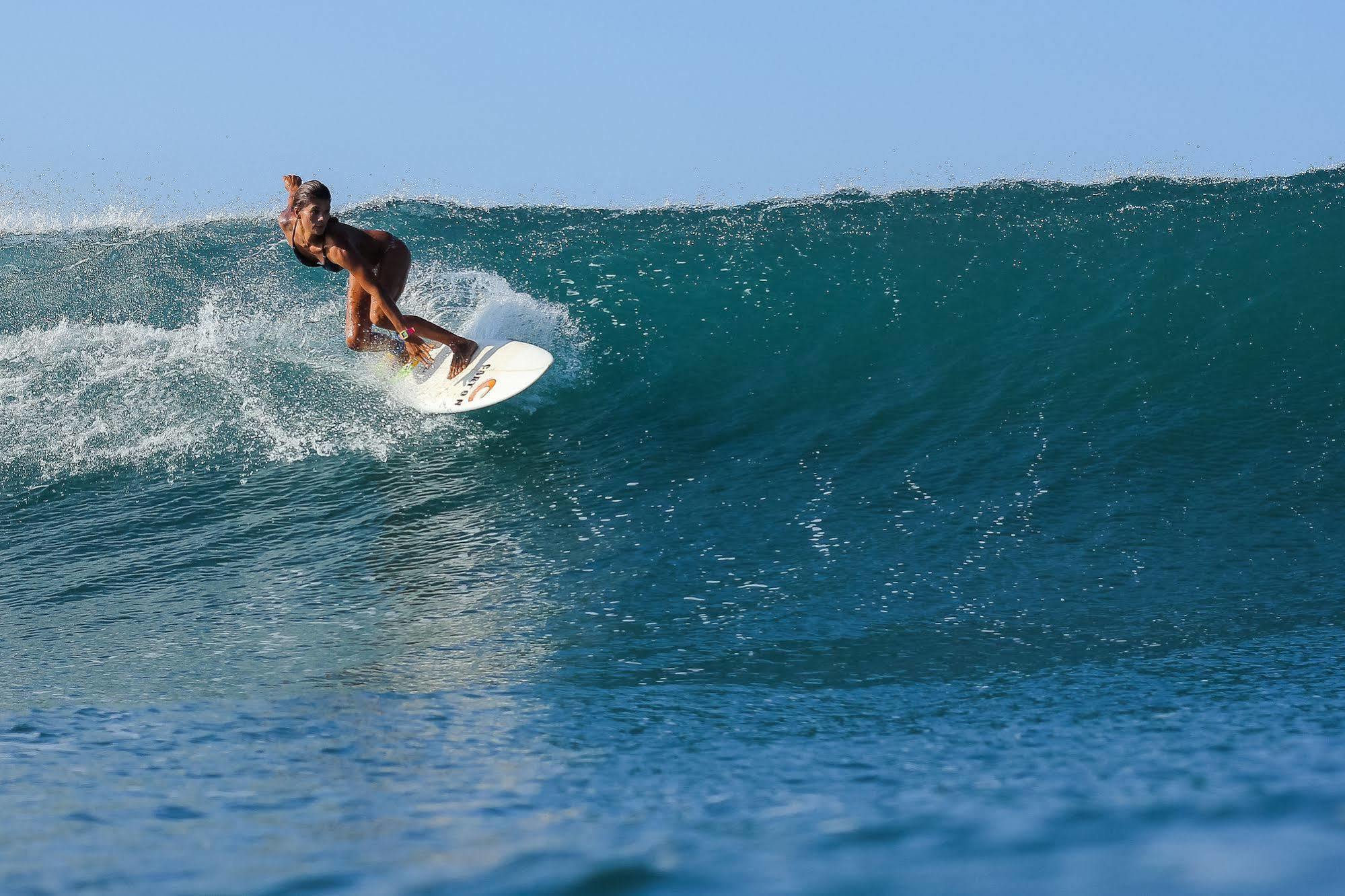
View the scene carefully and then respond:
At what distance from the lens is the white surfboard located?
7426 millimetres

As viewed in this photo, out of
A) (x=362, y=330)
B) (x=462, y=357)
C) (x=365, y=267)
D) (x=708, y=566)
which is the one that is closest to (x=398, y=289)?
→ (x=362, y=330)

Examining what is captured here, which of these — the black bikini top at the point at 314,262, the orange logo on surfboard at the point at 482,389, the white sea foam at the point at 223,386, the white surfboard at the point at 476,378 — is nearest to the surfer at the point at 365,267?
the black bikini top at the point at 314,262

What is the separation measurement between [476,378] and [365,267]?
1.10 meters

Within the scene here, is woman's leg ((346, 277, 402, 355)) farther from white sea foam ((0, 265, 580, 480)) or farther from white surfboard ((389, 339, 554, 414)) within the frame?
white sea foam ((0, 265, 580, 480))

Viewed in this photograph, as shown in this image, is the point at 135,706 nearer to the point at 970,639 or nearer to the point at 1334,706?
the point at 970,639

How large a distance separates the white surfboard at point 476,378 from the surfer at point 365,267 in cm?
11

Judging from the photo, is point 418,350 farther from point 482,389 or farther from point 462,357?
point 482,389

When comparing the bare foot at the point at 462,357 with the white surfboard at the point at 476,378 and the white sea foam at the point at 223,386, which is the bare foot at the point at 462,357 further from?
the white sea foam at the point at 223,386

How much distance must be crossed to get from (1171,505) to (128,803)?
193 inches

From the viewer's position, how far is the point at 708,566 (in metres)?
5.11

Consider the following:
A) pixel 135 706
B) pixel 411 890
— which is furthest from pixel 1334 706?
pixel 135 706

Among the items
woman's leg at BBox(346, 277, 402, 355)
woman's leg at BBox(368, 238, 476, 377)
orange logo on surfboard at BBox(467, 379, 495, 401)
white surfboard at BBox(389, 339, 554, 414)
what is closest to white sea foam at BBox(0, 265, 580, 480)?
white surfboard at BBox(389, 339, 554, 414)

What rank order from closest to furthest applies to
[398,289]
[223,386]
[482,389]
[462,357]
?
1. [398,289]
2. [482,389]
3. [462,357]
4. [223,386]

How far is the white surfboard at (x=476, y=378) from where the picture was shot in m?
7.43
